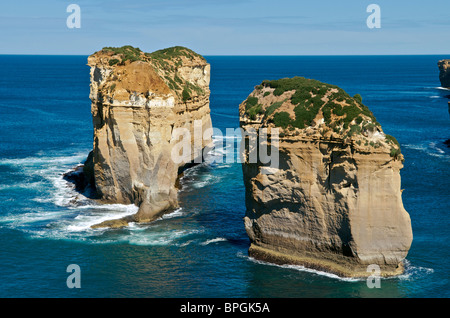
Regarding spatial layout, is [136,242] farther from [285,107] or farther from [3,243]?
[285,107]

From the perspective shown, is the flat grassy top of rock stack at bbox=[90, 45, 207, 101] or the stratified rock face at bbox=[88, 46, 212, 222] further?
the flat grassy top of rock stack at bbox=[90, 45, 207, 101]

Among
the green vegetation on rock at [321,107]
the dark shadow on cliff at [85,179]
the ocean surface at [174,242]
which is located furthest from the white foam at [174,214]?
the green vegetation on rock at [321,107]

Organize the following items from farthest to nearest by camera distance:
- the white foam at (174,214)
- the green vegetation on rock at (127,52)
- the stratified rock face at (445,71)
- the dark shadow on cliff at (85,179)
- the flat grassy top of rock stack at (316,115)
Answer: the stratified rock face at (445,71) → the dark shadow on cliff at (85,179) → the green vegetation on rock at (127,52) → the white foam at (174,214) → the flat grassy top of rock stack at (316,115)

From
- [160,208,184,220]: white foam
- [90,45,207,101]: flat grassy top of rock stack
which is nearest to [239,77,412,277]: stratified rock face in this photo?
[160,208,184,220]: white foam

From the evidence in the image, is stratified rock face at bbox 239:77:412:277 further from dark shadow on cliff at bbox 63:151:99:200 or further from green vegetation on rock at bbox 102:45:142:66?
dark shadow on cliff at bbox 63:151:99:200

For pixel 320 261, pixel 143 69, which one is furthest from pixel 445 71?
pixel 320 261

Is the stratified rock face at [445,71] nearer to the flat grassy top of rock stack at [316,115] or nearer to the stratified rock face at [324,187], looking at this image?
the flat grassy top of rock stack at [316,115]
